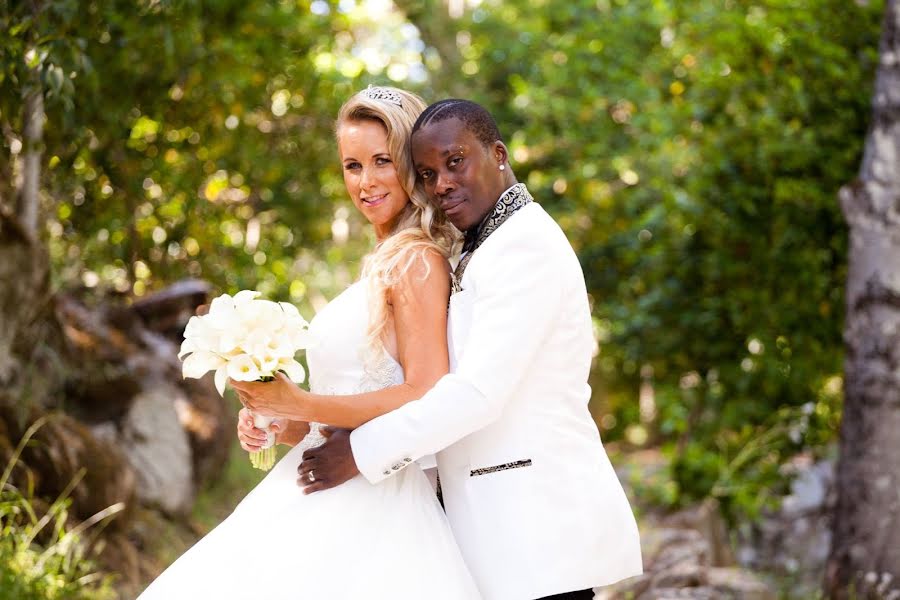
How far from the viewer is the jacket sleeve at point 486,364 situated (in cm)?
262

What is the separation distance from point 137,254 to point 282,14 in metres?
2.13

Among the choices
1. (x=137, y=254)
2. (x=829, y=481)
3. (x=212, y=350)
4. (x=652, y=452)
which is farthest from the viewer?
(x=652, y=452)

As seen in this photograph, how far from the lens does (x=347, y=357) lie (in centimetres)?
300

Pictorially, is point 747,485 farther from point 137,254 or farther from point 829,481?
point 137,254

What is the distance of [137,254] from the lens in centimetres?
860

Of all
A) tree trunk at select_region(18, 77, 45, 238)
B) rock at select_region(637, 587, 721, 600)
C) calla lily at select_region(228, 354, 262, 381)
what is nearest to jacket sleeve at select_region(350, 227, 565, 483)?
calla lily at select_region(228, 354, 262, 381)

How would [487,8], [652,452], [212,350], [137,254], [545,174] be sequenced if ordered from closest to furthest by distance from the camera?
[212,350] → [137,254] → [545,174] → [487,8] → [652,452]

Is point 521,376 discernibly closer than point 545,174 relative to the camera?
Yes

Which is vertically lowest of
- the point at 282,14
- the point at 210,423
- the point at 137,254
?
the point at 210,423

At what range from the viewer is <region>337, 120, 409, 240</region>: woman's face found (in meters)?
3.17

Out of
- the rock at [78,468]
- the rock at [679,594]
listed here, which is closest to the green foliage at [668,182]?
the rock at [78,468]

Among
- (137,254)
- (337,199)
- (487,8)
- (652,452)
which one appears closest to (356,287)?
(137,254)

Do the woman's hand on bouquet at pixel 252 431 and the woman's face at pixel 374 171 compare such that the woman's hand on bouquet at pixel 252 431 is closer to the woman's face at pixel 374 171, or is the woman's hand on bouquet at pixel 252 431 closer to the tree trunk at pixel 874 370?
the woman's face at pixel 374 171

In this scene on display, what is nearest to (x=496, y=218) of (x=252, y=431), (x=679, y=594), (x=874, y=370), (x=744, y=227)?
(x=252, y=431)
